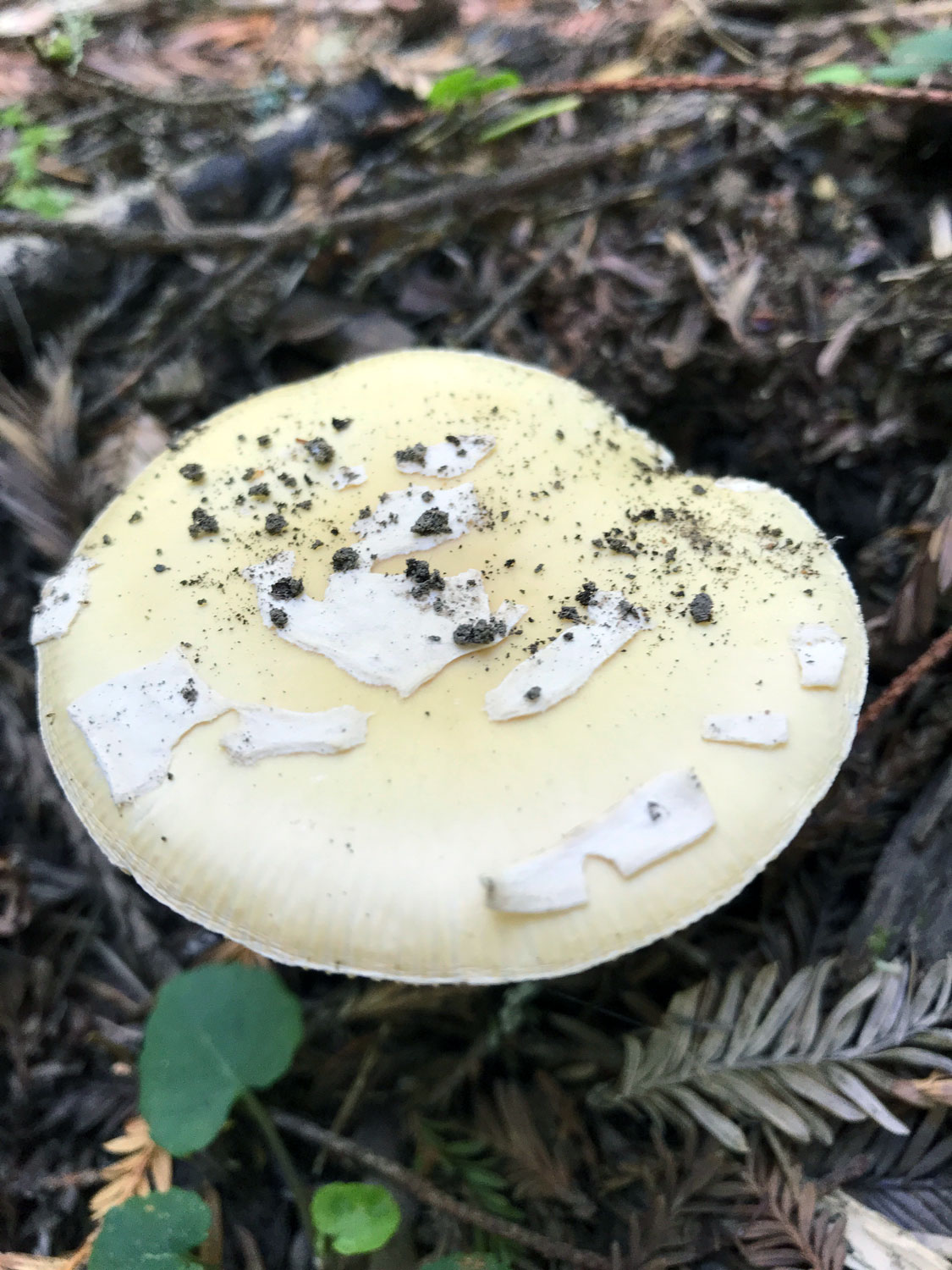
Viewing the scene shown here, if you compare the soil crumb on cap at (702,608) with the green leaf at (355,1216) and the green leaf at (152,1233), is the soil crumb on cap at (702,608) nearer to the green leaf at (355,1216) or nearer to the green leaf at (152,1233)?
the green leaf at (355,1216)

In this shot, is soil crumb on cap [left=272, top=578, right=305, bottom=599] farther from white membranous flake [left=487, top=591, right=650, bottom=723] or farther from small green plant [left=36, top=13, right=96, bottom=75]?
small green plant [left=36, top=13, right=96, bottom=75]

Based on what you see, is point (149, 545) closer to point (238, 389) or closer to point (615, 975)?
point (238, 389)

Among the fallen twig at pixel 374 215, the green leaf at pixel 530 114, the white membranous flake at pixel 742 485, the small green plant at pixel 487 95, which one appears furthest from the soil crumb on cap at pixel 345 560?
the green leaf at pixel 530 114

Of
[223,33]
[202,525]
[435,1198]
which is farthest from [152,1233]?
[223,33]

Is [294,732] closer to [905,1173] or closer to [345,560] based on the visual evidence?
[345,560]

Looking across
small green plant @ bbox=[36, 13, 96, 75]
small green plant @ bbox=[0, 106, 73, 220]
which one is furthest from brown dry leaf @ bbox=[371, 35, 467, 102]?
small green plant @ bbox=[0, 106, 73, 220]

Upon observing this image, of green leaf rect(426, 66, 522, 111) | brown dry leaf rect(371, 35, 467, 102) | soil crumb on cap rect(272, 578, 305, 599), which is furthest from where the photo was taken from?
brown dry leaf rect(371, 35, 467, 102)

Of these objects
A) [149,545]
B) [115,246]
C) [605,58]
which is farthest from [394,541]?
[605,58]
